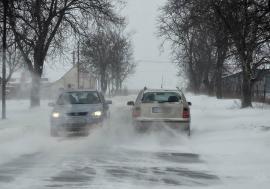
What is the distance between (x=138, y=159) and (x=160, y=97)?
558cm

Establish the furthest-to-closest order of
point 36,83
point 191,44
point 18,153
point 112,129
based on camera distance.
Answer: point 191,44, point 36,83, point 112,129, point 18,153

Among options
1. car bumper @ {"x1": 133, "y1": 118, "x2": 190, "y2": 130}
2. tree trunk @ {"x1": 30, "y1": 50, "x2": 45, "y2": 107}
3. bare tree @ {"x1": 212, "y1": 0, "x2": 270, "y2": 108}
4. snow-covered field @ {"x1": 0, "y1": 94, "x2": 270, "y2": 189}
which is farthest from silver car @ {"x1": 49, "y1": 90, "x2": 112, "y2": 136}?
tree trunk @ {"x1": 30, "y1": 50, "x2": 45, "y2": 107}

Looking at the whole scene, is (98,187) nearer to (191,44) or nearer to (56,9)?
(56,9)

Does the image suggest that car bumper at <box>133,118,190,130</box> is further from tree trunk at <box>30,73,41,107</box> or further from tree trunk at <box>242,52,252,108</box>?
tree trunk at <box>30,73,41,107</box>

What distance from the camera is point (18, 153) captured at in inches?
523

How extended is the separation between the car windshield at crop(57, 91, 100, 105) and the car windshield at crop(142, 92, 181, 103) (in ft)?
7.61

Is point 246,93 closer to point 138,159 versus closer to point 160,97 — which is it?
point 160,97

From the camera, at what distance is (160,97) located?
17281 millimetres

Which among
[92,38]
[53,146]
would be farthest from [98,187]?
[92,38]

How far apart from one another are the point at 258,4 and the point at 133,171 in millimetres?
12809

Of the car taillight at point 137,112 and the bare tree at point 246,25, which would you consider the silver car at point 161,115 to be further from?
the bare tree at point 246,25

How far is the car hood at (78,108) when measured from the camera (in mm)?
17719

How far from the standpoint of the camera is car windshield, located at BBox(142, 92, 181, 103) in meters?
17.0

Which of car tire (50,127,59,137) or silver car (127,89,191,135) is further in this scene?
car tire (50,127,59,137)
